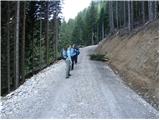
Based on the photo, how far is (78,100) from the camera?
17188mm

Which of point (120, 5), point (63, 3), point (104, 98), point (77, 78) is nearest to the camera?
point (104, 98)

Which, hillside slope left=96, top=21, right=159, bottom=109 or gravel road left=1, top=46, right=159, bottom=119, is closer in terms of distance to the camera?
gravel road left=1, top=46, right=159, bottom=119

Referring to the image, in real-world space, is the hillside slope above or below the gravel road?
above

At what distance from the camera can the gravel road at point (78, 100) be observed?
49.8 feet

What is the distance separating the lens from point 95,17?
10081cm

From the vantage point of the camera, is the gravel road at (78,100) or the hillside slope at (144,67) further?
the hillside slope at (144,67)

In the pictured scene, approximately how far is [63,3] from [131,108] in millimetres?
38651

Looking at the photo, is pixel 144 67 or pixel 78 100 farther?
pixel 144 67

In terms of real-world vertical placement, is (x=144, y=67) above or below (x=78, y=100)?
above

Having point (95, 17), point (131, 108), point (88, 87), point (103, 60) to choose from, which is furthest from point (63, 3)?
point (95, 17)

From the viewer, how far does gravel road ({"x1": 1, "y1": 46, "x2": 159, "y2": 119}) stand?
49.8 ft

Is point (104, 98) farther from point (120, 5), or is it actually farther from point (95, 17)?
point (95, 17)

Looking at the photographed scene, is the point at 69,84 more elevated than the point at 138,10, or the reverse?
the point at 138,10

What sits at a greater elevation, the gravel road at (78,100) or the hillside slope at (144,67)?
the hillside slope at (144,67)
